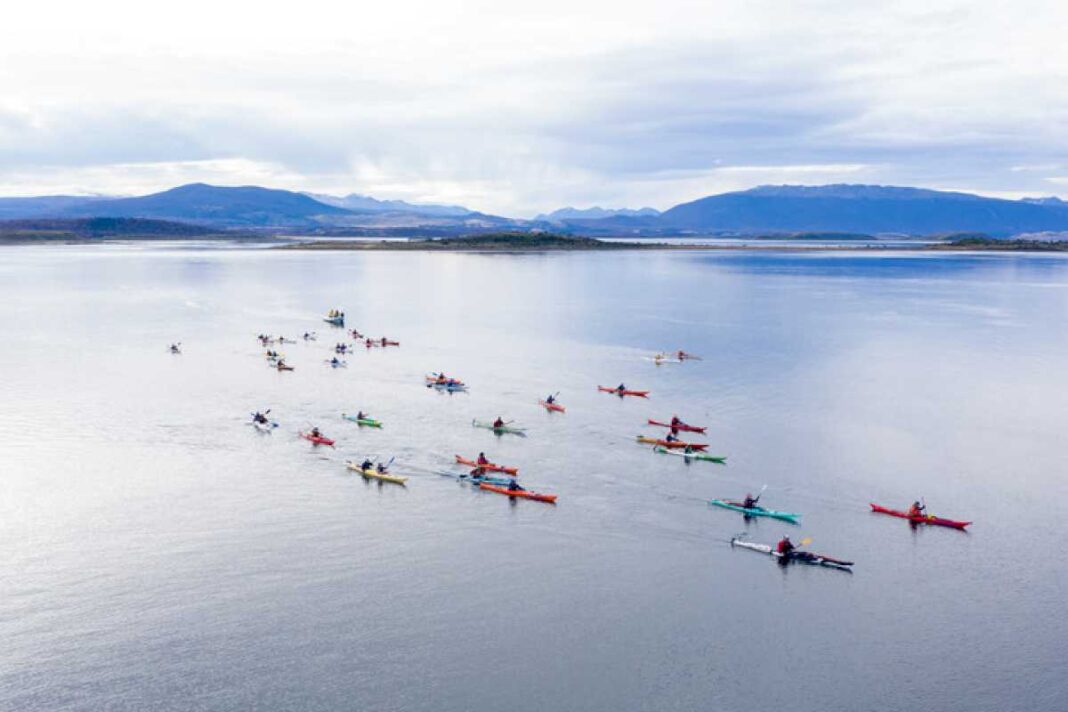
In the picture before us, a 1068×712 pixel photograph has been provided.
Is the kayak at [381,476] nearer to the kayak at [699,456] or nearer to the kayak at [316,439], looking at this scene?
the kayak at [316,439]

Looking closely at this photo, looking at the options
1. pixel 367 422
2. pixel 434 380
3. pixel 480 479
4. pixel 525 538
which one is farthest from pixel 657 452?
pixel 434 380

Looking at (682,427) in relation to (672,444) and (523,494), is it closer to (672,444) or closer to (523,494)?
(672,444)

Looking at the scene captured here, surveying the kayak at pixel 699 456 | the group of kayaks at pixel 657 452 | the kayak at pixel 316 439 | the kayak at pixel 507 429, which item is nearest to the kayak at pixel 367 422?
the group of kayaks at pixel 657 452

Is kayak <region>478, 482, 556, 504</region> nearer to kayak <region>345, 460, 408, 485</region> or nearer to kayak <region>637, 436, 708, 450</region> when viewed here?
kayak <region>345, 460, 408, 485</region>

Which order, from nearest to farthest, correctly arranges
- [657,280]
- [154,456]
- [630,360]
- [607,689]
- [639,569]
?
[607,689] < [639,569] < [154,456] < [630,360] < [657,280]

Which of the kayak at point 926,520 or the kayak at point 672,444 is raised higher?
the kayak at point 672,444

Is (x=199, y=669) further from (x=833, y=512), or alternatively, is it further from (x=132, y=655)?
(x=833, y=512)

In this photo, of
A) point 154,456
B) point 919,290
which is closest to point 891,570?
point 154,456
